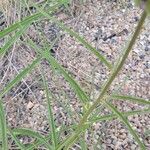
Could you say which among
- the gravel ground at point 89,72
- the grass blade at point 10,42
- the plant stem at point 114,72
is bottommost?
the plant stem at point 114,72

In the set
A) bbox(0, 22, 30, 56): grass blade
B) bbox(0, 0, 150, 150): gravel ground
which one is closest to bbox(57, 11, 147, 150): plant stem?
bbox(0, 22, 30, 56): grass blade

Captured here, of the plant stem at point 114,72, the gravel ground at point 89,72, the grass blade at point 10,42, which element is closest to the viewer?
the plant stem at point 114,72

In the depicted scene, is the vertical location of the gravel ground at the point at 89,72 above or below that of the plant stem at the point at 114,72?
above

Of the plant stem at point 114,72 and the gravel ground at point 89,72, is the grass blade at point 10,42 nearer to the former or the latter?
the plant stem at point 114,72

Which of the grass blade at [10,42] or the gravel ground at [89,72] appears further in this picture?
the gravel ground at [89,72]

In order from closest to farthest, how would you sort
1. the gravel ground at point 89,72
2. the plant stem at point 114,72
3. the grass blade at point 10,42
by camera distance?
1. the plant stem at point 114,72
2. the grass blade at point 10,42
3. the gravel ground at point 89,72

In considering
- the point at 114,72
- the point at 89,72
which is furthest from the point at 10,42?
the point at 89,72

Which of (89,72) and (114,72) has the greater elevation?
(89,72)

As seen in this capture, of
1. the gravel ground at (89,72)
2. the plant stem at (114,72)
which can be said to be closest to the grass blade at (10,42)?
the plant stem at (114,72)

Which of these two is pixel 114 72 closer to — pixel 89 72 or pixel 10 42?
pixel 10 42

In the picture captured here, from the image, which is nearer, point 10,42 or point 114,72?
point 114,72
